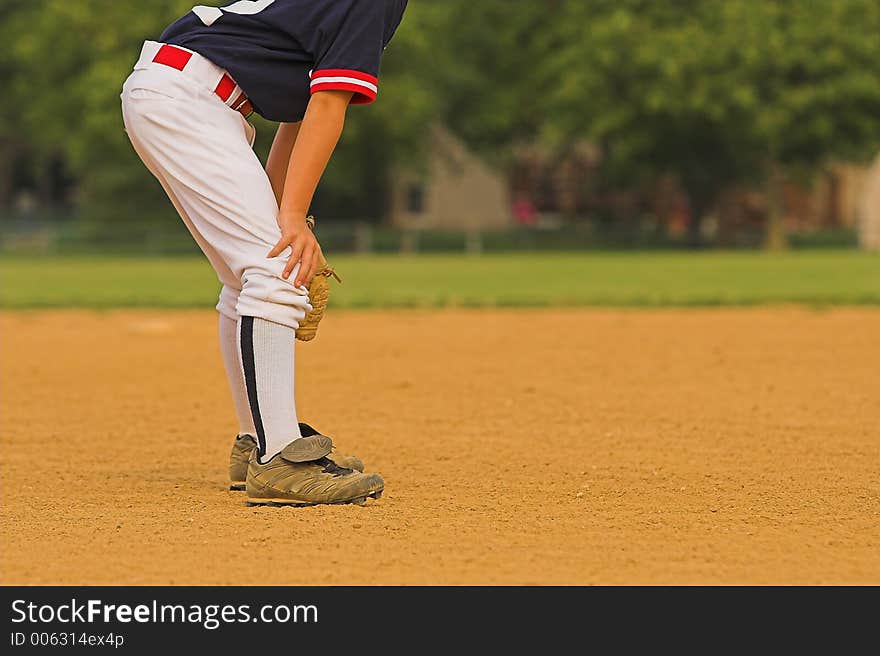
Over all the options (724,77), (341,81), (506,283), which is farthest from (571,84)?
(341,81)

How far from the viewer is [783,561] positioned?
386cm

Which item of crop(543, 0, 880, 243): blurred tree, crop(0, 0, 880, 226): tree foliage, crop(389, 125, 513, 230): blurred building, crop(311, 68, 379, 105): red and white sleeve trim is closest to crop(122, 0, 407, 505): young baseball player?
crop(311, 68, 379, 105): red and white sleeve trim

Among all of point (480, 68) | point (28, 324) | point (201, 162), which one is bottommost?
point (28, 324)

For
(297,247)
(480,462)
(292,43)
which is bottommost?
(480,462)

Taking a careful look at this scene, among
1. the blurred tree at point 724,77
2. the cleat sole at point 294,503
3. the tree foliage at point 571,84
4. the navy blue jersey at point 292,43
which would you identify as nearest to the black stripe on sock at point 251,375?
the cleat sole at point 294,503

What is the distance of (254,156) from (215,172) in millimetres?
152

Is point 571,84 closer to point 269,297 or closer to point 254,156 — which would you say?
point 254,156

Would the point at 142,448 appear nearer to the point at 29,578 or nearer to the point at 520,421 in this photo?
the point at 520,421

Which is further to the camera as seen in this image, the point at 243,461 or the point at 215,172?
the point at 243,461

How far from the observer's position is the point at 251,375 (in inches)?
183

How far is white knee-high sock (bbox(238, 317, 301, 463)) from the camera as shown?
4.57 meters

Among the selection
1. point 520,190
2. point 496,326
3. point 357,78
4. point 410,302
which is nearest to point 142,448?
point 357,78

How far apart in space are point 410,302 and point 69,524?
11183mm

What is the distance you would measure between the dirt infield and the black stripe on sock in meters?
0.24
